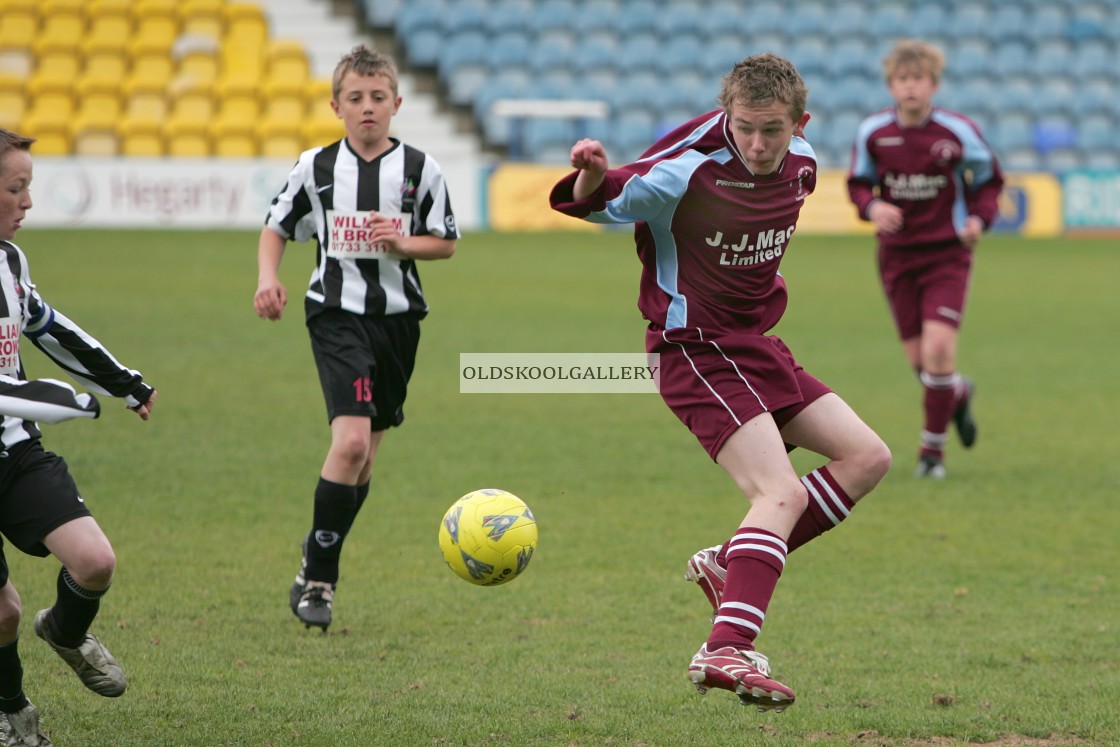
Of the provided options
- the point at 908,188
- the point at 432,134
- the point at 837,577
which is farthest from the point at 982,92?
the point at 837,577

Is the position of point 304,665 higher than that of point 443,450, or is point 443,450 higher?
point 443,450

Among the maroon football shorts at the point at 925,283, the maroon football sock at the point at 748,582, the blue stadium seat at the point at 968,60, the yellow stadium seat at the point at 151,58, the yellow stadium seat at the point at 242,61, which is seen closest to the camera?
the maroon football sock at the point at 748,582

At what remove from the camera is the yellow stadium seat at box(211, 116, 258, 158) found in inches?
834

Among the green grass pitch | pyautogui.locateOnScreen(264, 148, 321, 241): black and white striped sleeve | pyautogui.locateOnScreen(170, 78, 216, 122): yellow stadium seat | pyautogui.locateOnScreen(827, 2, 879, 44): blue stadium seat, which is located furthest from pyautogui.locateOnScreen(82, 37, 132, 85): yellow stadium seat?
pyautogui.locateOnScreen(264, 148, 321, 241): black and white striped sleeve

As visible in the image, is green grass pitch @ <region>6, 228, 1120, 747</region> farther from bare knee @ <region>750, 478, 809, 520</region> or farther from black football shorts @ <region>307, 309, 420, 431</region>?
black football shorts @ <region>307, 309, 420, 431</region>

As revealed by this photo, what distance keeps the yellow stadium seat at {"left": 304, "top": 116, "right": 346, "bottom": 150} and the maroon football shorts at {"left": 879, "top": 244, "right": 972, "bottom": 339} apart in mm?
14831

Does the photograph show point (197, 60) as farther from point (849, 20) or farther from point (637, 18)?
point (849, 20)

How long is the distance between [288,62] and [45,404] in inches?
808

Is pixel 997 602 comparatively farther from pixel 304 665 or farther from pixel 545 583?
pixel 304 665

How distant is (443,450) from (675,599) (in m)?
2.94

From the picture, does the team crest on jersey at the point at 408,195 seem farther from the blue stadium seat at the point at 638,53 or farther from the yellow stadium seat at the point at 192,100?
the blue stadium seat at the point at 638,53

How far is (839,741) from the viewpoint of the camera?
3.73 meters

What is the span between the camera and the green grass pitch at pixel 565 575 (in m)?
3.90

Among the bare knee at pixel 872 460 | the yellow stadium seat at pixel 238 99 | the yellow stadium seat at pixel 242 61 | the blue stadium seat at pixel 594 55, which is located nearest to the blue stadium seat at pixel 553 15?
the blue stadium seat at pixel 594 55
